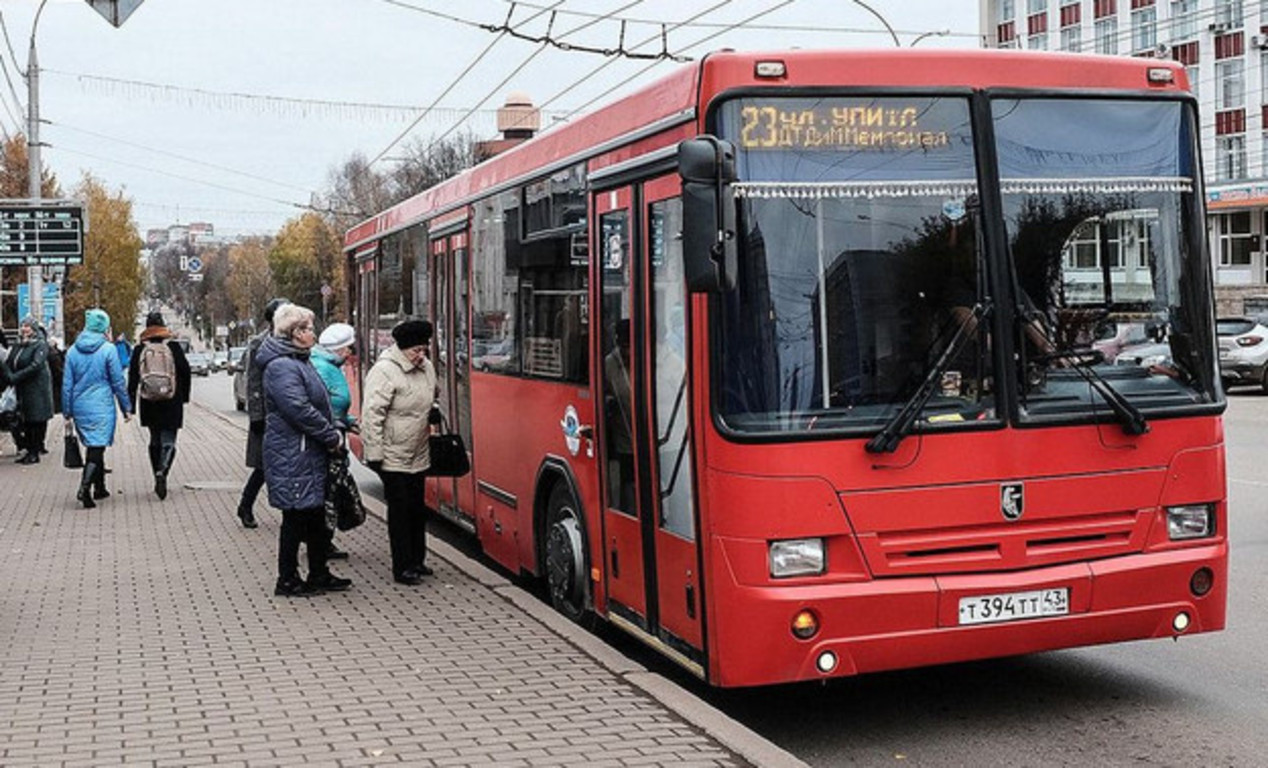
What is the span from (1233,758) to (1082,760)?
23.0 inches

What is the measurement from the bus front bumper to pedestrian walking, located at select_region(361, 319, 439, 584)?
398 centimetres

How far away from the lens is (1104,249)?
6.73 m

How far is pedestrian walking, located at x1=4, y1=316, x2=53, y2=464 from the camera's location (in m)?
19.6

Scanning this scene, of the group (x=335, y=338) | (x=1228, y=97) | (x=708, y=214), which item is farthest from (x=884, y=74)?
(x=1228, y=97)

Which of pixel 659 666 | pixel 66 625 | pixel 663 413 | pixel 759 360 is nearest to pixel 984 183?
pixel 759 360

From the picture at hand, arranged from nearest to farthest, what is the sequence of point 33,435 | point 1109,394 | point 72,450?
point 1109,394 → point 72,450 → point 33,435

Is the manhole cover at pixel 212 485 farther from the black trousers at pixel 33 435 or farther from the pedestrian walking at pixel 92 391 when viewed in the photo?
the black trousers at pixel 33 435

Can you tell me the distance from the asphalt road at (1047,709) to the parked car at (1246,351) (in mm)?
25210

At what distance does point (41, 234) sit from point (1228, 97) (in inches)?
1867

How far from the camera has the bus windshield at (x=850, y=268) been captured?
6305mm

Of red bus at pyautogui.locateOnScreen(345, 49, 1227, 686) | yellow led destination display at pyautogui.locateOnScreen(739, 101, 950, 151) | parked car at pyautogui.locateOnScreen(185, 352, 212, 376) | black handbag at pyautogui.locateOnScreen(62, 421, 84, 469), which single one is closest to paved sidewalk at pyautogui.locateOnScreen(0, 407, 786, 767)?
red bus at pyautogui.locateOnScreen(345, 49, 1227, 686)

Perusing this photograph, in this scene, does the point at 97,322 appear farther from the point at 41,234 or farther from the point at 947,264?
the point at 41,234

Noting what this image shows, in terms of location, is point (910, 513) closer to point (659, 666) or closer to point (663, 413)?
point (663, 413)

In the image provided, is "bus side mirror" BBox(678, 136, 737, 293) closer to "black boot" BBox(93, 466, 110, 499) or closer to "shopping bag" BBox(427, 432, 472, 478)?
"shopping bag" BBox(427, 432, 472, 478)
